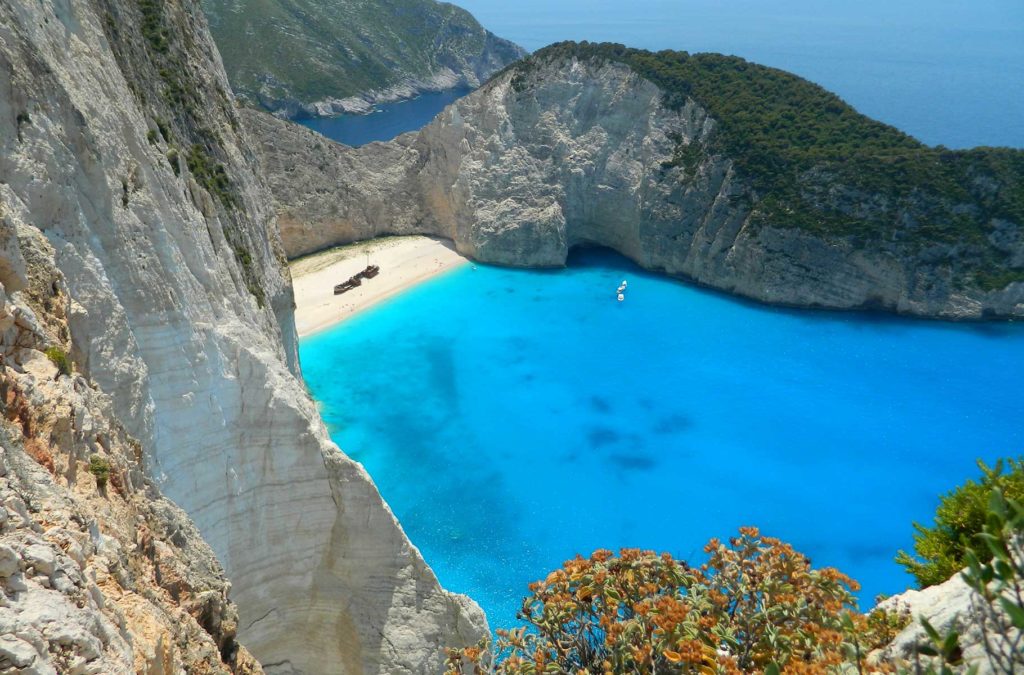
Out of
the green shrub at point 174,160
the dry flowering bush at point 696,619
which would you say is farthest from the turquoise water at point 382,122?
the dry flowering bush at point 696,619

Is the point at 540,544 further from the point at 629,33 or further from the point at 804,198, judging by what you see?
the point at 629,33

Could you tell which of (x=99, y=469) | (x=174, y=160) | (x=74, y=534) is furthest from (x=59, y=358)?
(x=174, y=160)

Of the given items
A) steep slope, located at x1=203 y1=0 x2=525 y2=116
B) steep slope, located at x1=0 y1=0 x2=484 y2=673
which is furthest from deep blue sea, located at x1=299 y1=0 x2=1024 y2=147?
steep slope, located at x1=0 y1=0 x2=484 y2=673

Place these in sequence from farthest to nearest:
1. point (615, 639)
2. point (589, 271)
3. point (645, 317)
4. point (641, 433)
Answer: point (589, 271) < point (645, 317) < point (641, 433) < point (615, 639)

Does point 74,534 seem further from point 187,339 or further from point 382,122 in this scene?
point 382,122

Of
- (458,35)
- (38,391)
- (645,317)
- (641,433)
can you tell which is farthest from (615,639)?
(458,35)

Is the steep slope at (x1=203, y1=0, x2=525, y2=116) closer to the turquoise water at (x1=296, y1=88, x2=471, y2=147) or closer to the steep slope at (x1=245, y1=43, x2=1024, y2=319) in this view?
the turquoise water at (x1=296, y1=88, x2=471, y2=147)
